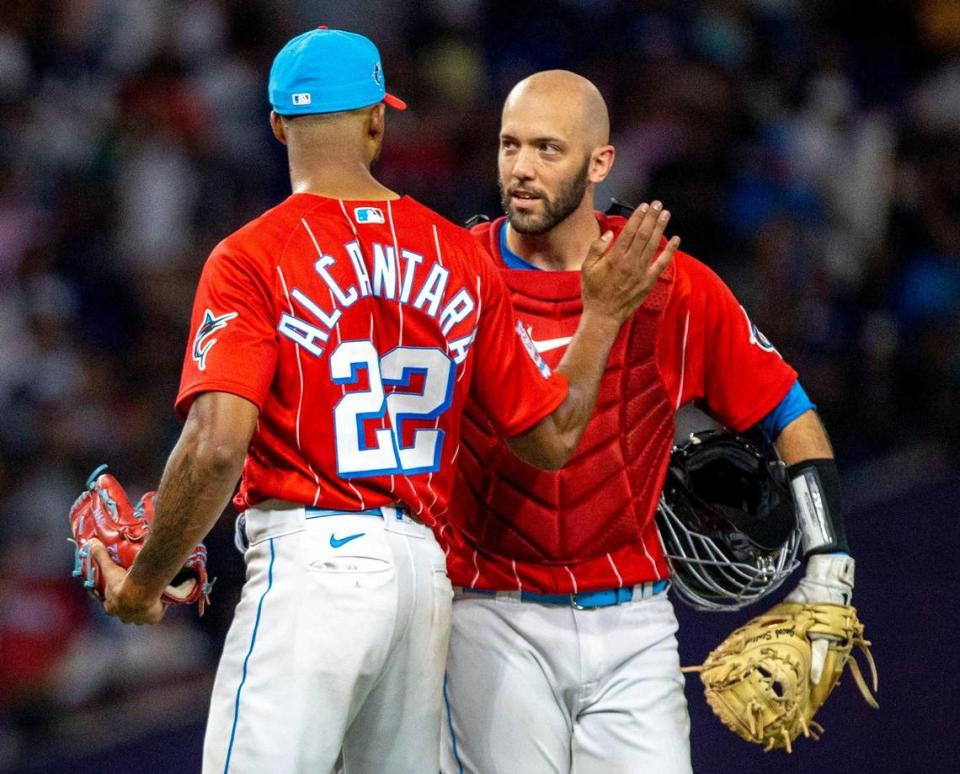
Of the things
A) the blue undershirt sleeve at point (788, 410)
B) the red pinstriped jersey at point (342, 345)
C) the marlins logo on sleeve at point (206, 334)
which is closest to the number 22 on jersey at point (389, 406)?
the red pinstriped jersey at point (342, 345)

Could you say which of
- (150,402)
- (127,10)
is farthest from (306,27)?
(150,402)

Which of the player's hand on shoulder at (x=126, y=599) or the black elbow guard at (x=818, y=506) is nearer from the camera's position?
the player's hand on shoulder at (x=126, y=599)

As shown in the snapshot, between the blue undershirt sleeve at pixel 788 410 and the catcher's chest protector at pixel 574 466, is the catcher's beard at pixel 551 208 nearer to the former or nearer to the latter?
the catcher's chest protector at pixel 574 466

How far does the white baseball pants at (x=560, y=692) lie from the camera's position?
3.73m

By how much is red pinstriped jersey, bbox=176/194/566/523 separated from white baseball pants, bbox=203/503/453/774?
0.28ft

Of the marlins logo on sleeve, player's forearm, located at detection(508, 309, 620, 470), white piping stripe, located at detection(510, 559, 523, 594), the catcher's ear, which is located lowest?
white piping stripe, located at detection(510, 559, 523, 594)

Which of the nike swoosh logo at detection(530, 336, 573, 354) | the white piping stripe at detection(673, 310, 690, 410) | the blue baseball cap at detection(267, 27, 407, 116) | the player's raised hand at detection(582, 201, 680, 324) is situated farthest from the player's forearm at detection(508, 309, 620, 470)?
the blue baseball cap at detection(267, 27, 407, 116)

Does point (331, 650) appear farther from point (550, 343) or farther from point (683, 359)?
point (683, 359)

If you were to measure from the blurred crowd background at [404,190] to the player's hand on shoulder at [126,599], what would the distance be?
99.6 inches

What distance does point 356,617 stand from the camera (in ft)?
10.2

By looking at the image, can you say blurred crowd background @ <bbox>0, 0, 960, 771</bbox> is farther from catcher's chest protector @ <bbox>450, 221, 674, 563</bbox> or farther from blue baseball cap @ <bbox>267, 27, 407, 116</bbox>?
blue baseball cap @ <bbox>267, 27, 407, 116</bbox>

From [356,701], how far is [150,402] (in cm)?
391

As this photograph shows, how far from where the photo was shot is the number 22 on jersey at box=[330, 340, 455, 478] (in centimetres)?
318

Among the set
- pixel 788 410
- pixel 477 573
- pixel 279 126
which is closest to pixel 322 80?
pixel 279 126
